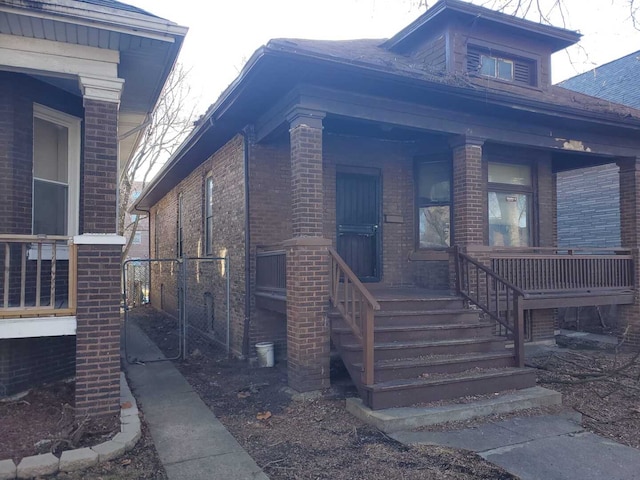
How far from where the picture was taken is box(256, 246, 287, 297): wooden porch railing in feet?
24.0

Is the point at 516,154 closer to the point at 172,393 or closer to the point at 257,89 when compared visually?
the point at 257,89

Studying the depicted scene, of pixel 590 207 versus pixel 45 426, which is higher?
pixel 590 207

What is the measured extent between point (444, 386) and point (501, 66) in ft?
23.0

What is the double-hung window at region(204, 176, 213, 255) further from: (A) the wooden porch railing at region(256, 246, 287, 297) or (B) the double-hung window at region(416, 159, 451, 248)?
(B) the double-hung window at region(416, 159, 451, 248)

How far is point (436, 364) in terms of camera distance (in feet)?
20.0

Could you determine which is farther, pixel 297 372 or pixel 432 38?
pixel 432 38

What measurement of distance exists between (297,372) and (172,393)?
177 cm

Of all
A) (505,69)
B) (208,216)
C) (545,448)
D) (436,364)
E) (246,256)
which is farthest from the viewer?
(208,216)

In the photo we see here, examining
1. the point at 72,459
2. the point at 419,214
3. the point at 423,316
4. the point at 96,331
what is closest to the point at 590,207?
the point at 419,214

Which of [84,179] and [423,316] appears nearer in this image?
[84,179]

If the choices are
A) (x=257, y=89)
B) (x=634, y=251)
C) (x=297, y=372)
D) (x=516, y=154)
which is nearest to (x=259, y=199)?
(x=257, y=89)

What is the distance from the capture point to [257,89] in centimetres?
674

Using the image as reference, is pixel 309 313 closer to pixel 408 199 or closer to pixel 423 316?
pixel 423 316

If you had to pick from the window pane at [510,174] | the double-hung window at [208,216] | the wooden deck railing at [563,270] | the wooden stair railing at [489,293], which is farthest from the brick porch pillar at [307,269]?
the double-hung window at [208,216]
